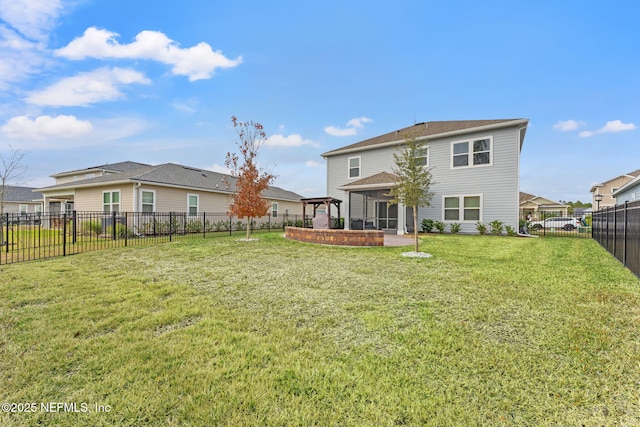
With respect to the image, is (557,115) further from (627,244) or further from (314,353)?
(314,353)

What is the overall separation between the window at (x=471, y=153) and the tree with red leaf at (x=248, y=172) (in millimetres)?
10343

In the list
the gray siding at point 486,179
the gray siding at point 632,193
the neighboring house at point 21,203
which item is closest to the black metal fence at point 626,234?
the gray siding at point 486,179

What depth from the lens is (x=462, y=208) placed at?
49.2 feet

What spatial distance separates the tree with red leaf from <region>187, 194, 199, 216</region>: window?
6.99 m

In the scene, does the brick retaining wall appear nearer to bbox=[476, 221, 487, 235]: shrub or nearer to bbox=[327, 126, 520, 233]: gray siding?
bbox=[327, 126, 520, 233]: gray siding

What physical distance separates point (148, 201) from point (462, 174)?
18.3 m

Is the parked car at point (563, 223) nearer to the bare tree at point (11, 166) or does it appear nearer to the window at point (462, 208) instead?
the window at point (462, 208)

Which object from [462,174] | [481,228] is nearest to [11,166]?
[462,174]

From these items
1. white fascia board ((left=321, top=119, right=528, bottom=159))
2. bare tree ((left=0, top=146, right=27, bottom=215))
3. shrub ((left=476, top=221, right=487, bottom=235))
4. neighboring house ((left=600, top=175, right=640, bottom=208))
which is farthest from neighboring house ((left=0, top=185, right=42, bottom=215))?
neighboring house ((left=600, top=175, right=640, bottom=208))

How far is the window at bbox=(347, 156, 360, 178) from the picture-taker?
18.8 metres

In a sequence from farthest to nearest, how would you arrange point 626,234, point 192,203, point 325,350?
point 192,203 → point 626,234 → point 325,350

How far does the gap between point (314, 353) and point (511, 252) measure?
870cm

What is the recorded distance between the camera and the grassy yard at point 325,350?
2.03 m

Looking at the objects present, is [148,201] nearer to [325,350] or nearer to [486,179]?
[325,350]
